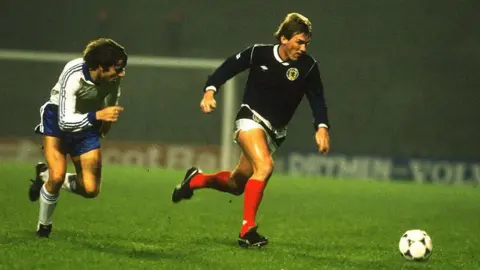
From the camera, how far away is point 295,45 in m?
6.81

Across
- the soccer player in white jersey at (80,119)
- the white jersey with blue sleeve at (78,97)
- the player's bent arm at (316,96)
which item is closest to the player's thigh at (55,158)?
the soccer player in white jersey at (80,119)

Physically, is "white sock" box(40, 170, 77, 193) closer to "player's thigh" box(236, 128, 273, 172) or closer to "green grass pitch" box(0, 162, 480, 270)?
"green grass pitch" box(0, 162, 480, 270)

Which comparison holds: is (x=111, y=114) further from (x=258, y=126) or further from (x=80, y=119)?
(x=258, y=126)

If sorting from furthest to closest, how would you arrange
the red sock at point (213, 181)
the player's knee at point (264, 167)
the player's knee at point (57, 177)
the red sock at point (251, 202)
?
the red sock at point (213, 181), the player's knee at point (264, 167), the red sock at point (251, 202), the player's knee at point (57, 177)

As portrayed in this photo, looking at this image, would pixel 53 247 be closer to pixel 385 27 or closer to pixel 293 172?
pixel 293 172

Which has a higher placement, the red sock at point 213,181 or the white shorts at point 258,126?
→ the white shorts at point 258,126

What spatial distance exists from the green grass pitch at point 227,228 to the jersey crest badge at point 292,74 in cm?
131

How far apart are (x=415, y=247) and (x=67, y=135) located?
2658 mm

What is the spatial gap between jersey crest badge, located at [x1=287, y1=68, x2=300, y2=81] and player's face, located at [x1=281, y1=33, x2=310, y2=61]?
0.09 m

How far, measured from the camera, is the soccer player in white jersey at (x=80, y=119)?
6.23 metres

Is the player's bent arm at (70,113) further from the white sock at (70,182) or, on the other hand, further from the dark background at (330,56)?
the dark background at (330,56)

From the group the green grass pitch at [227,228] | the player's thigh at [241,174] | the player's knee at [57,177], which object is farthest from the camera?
the player's thigh at [241,174]

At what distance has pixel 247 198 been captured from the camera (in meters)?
6.63

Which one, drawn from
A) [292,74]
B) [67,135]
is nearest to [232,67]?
[292,74]
